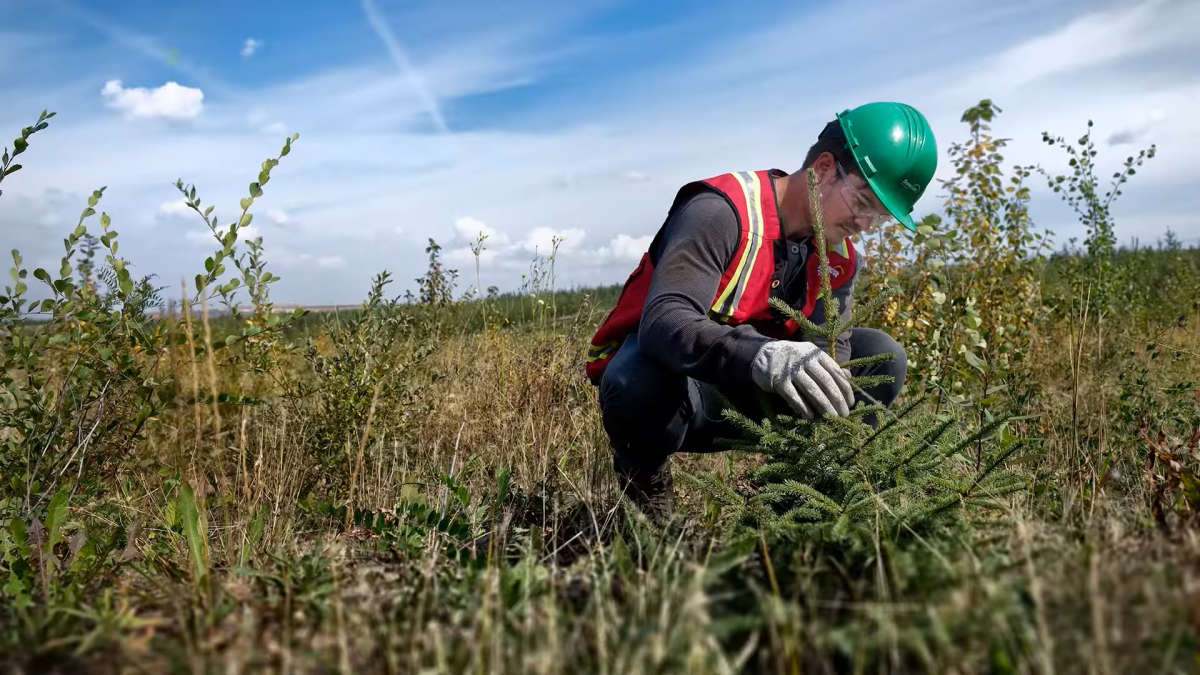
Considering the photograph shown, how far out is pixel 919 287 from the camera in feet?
15.7

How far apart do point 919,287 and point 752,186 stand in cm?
219

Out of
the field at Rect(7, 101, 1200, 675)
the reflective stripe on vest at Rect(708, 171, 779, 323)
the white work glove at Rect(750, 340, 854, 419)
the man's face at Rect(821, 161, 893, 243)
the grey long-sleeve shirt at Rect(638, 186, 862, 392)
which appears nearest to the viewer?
the field at Rect(7, 101, 1200, 675)

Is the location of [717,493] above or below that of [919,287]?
below

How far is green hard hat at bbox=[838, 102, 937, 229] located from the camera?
2.99m

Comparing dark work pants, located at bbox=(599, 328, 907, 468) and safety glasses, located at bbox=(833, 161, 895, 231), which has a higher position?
safety glasses, located at bbox=(833, 161, 895, 231)

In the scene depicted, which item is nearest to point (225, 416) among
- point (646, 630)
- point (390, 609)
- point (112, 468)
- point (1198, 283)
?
point (112, 468)

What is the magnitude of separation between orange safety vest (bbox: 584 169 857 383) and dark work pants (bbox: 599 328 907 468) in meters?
0.15

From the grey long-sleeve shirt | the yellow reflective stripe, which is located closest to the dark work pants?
the grey long-sleeve shirt

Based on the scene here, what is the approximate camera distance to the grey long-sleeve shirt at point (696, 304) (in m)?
2.59

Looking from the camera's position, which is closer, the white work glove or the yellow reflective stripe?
the white work glove

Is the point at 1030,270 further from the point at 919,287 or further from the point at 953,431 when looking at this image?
the point at 953,431

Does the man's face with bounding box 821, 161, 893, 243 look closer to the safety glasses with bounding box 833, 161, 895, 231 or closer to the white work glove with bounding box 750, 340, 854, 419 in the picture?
the safety glasses with bounding box 833, 161, 895, 231

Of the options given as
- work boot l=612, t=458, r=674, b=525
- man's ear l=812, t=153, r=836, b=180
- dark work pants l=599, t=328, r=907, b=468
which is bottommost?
work boot l=612, t=458, r=674, b=525

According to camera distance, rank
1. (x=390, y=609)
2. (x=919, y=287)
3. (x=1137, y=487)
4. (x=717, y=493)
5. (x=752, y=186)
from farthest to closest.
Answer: (x=919, y=287), (x=752, y=186), (x=1137, y=487), (x=717, y=493), (x=390, y=609)
